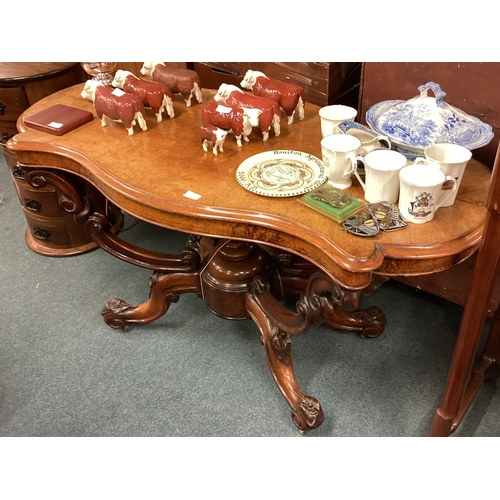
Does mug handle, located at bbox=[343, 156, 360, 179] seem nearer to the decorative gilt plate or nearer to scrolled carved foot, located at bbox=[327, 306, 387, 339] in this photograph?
the decorative gilt plate

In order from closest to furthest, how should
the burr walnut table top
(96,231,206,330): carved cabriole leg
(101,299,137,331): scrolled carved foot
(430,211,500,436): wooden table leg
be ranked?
(430,211,500,436): wooden table leg
the burr walnut table top
(96,231,206,330): carved cabriole leg
(101,299,137,331): scrolled carved foot

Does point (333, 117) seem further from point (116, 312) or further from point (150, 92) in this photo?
point (116, 312)

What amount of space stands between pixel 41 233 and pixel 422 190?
1831 mm

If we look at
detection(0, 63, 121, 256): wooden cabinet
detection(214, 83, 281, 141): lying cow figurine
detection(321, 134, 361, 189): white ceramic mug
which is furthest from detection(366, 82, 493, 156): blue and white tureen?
detection(0, 63, 121, 256): wooden cabinet

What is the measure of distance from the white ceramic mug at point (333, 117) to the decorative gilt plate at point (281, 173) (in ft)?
0.31

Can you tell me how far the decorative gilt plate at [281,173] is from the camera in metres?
1.41

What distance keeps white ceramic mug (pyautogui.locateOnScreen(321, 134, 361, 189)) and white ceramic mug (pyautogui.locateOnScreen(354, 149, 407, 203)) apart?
0.08 ft

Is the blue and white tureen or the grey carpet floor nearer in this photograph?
the blue and white tureen

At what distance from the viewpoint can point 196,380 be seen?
1.87 meters

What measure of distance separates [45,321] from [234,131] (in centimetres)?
113

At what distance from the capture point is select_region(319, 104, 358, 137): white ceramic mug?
1526 millimetres

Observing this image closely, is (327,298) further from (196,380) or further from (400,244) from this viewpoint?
(196,380)

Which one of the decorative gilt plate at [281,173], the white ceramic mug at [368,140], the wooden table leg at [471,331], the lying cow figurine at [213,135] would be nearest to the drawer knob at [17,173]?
the lying cow figurine at [213,135]

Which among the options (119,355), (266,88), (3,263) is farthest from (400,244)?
(3,263)
